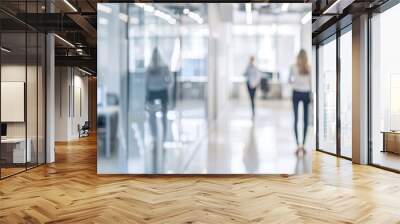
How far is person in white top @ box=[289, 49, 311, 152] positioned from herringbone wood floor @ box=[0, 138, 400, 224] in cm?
89

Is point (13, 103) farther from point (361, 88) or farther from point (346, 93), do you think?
point (346, 93)

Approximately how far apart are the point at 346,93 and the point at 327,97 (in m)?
1.42

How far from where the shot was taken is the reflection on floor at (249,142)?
252 inches

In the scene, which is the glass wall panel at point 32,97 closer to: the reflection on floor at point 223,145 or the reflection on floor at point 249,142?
the reflection on floor at point 223,145

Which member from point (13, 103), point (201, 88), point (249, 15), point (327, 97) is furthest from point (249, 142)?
point (327, 97)

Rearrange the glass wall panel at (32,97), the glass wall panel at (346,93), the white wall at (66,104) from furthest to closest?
the white wall at (66,104)
the glass wall panel at (346,93)
the glass wall panel at (32,97)

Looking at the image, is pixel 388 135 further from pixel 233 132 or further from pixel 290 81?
pixel 233 132

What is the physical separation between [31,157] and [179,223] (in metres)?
5.01

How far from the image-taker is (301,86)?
253 inches

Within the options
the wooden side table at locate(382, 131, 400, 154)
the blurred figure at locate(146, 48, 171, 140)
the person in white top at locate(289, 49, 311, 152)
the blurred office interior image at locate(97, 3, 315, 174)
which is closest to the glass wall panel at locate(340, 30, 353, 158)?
the wooden side table at locate(382, 131, 400, 154)

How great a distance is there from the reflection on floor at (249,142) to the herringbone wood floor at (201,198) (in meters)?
0.21

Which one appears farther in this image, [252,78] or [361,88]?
[361,88]

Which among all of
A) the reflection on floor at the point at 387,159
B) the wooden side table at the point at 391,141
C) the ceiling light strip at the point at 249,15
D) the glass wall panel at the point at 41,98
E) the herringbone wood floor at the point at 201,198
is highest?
the ceiling light strip at the point at 249,15

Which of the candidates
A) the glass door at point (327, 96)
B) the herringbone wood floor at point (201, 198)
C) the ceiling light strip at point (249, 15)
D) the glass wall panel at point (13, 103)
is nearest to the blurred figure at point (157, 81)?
the herringbone wood floor at point (201, 198)
